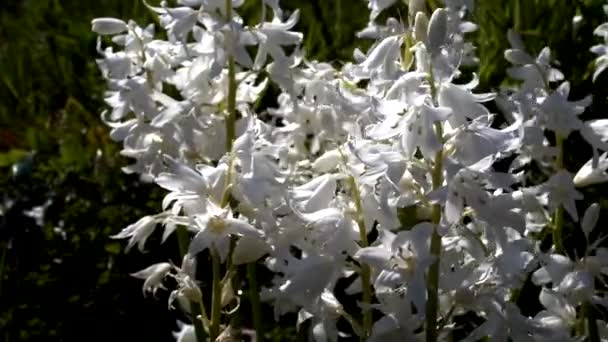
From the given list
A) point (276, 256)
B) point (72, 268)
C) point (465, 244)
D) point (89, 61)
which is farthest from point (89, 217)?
point (465, 244)

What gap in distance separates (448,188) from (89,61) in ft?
5.47

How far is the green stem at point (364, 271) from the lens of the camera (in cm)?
113

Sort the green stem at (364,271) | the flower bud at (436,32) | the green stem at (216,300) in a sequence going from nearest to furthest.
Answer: the flower bud at (436,32) → the green stem at (364,271) → the green stem at (216,300)

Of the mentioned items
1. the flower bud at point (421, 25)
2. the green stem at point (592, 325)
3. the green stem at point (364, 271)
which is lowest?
the green stem at point (592, 325)

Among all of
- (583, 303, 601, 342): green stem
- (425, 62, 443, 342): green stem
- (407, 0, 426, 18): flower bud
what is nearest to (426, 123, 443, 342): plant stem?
(425, 62, 443, 342): green stem

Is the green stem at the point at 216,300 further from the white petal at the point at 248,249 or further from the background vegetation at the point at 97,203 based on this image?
the background vegetation at the point at 97,203

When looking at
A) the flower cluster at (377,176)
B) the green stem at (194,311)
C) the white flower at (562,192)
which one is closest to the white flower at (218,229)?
the flower cluster at (377,176)

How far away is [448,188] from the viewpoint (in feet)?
3.36

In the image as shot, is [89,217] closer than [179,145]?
No

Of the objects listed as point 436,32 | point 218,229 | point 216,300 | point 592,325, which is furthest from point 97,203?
point 436,32

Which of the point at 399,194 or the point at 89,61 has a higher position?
the point at 399,194

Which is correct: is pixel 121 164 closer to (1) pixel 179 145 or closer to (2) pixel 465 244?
(1) pixel 179 145

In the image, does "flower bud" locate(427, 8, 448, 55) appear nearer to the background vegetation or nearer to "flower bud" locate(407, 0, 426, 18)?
"flower bud" locate(407, 0, 426, 18)

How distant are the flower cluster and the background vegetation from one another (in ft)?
1.31
